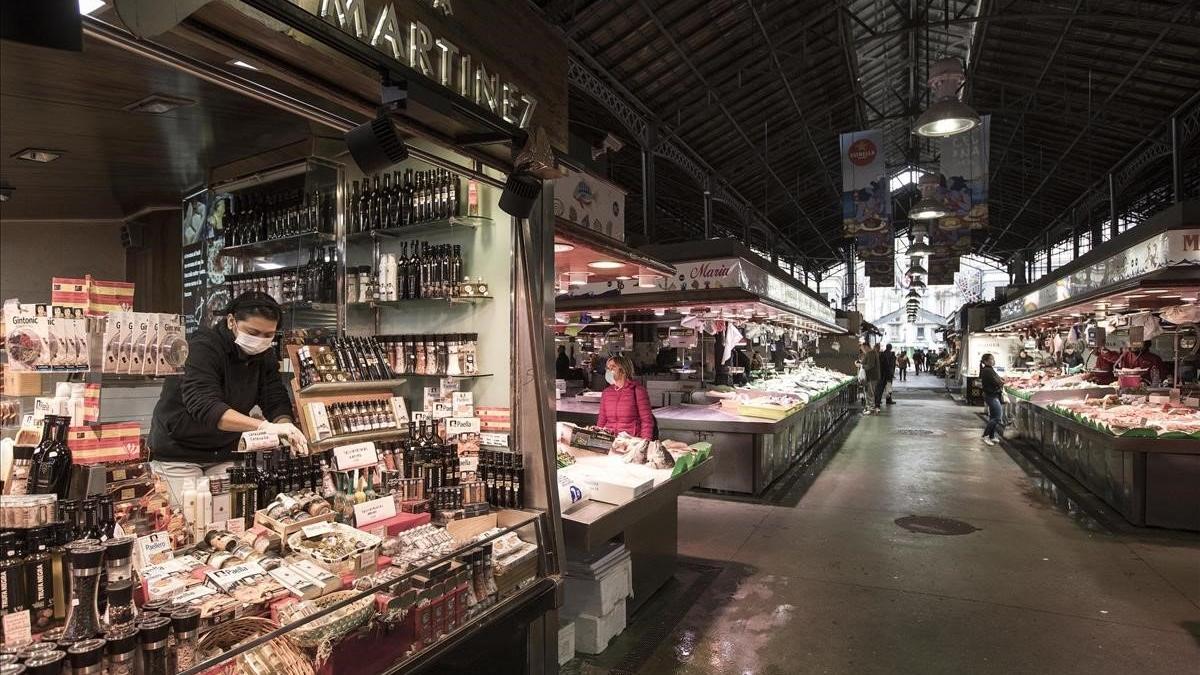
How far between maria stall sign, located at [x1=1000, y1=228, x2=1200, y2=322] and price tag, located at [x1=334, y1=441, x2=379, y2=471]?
749 centimetres

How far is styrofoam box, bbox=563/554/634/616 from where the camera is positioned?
12.6 feet

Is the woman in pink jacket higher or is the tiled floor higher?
the woman in pink jacket

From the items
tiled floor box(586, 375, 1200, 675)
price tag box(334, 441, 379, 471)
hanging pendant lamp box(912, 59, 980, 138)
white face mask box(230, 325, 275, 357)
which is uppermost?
hanging pendant lamp box(912, 59, 980, 138)

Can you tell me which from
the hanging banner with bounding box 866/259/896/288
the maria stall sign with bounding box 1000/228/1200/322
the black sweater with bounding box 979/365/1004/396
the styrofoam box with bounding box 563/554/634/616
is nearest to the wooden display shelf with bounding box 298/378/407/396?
the styrofoam box with bounding box 563/554/634/616

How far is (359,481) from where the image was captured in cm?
277

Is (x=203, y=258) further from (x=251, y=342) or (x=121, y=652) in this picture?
(x=121, y=652)

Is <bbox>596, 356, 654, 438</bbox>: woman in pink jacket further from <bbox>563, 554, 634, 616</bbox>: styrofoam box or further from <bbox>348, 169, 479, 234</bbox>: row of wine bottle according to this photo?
<bbox>348, 169, 479, 234</bbox>: row of wine bottle

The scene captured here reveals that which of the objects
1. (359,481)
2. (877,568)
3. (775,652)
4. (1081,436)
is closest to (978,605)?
(877,568)

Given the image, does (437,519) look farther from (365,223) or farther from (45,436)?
(365,223)

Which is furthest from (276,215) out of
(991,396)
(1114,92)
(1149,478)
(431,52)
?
(1114,92)

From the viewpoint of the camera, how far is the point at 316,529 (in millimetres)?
2297

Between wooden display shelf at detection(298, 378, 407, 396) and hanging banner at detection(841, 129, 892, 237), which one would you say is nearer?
wooden display shelf at detection(298, 378, 407, 396)

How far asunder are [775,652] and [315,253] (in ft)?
11.8

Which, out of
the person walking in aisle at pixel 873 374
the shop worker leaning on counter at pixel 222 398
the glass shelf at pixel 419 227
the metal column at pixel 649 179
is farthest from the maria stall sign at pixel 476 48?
the person walking in aisle at pixel 873 374
